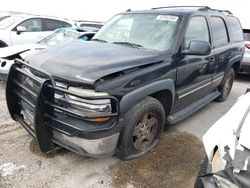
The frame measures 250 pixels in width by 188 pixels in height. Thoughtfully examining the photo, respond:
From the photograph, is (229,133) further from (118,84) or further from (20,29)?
(20,29)

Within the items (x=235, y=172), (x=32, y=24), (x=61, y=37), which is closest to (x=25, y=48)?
(x=61, y=37)

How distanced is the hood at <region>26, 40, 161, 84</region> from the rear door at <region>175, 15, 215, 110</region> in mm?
606

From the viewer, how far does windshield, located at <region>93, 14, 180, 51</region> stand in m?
3.56

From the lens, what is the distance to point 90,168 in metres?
3.13

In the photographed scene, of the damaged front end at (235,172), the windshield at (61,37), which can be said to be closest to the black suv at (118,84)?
the damaged front end at (235,172)

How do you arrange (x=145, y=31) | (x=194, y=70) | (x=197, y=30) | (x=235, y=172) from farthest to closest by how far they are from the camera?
1. (x=197, y=30)
2. (x=194, y=70)
3. (x=145, y=31)
4. (x=235, y=172)

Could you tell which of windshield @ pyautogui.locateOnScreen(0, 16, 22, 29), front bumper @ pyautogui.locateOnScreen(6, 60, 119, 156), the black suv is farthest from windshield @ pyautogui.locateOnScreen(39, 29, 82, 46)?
front bumper @ pyautogui.locateOnScreen(6, 60, 119, 156)

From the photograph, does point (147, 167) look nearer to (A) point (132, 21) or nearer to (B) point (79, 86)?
(B) point (79, 86)

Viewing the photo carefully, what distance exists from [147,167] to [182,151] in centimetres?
68

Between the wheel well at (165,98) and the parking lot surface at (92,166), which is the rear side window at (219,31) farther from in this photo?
the parking lot surface at (92,166)

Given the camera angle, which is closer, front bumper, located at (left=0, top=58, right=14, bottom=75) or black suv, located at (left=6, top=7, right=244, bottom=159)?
black suv, located at (left=6, top=7, right=244, bottom=159)

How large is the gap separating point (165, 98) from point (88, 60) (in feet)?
4.01

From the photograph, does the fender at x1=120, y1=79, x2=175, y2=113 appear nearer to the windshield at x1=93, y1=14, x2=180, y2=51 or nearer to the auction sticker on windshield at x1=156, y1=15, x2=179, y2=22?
the windshield at x1=93, y1=14, x2=180, y2=51

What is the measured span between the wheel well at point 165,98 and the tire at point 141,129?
182 mm
